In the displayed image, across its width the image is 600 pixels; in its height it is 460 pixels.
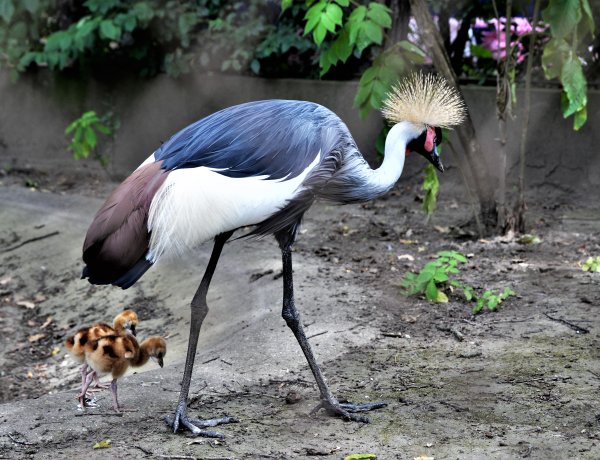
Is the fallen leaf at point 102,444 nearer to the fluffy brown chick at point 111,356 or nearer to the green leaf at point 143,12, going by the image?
the fluffy brown chick at point 111,356

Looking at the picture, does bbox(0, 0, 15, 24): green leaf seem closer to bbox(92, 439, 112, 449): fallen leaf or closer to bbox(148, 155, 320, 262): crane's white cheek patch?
bbox(148, 155, 320, 262): crane's white cheek patch

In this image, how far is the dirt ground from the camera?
3334 millimetres

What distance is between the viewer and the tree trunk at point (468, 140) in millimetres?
5668

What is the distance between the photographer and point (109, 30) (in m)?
7.58

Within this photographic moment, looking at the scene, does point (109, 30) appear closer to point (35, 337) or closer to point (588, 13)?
point (35, 337)

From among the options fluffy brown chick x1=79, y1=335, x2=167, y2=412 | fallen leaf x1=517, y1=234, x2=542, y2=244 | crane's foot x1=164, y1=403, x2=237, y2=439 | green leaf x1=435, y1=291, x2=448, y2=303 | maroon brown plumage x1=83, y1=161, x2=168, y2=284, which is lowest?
crane's foot x1=164, y1=403, x2=237, y2=439

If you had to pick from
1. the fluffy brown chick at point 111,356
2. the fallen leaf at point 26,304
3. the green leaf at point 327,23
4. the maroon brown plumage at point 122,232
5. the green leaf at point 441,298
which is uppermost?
the green leaf at point 327,23

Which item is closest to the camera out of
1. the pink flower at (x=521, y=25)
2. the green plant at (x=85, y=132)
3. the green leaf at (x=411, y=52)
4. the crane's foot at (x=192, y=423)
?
the crane's foot at (x=192, y=423)

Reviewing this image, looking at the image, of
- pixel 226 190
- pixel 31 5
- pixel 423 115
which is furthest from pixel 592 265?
pixel 31 5

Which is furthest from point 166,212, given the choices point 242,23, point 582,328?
point 242,23

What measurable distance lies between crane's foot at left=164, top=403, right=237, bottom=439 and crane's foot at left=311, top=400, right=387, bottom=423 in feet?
1.21

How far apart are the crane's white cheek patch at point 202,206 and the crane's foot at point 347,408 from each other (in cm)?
78

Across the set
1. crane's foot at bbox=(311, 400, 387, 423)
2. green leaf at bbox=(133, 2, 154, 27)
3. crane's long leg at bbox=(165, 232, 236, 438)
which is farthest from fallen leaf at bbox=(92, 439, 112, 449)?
green leaf at bbox=(133, 2, 154, 27)

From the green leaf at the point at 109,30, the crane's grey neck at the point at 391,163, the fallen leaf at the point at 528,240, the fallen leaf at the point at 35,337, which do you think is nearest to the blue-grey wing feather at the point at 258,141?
the crane's grey neck at the point at 391,163
